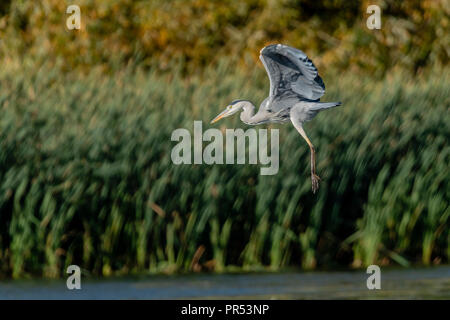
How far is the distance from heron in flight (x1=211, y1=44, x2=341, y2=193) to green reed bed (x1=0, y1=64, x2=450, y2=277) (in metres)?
3.80

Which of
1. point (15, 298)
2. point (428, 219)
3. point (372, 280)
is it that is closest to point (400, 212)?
point (428, 219)

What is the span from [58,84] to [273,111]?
18.3 ft

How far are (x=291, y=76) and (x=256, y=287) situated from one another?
3.22 metres

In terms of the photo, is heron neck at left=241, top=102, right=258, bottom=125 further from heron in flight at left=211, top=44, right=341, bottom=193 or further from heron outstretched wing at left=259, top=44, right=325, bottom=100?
heron outstretched wing at left=259, top=44, right=325, bottom=100

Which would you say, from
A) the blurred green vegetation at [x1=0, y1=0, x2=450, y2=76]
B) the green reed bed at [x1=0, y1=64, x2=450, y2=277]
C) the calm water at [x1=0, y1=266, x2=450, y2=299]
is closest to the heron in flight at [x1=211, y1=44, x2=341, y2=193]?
the calm water at [x1=0, y1=266, x2=450, y2=299]

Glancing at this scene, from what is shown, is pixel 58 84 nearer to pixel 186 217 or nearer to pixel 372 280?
pixel 186 217

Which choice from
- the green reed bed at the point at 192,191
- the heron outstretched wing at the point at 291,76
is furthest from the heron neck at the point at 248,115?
the green reed bed at the point at 192,191

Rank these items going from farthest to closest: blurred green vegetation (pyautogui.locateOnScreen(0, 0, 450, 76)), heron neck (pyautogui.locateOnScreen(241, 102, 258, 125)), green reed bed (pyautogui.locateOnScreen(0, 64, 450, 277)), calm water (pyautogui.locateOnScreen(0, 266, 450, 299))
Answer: blurred green vegetation (pyautogui.locateOnScreen(0, 0, 450, 76)) < green reed bed (pyautogui.locateOnScreen(0, 64, 450, 277)) < calm water (pyautogui.locateOnScreen(0, 266, 450, 299)) < heron neck (pyautogui.locateOnScreen(241, 102, 258, 125))

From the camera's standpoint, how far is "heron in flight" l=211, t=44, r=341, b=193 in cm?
817

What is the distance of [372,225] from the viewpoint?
12.4 m

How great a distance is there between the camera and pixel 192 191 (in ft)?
40.1

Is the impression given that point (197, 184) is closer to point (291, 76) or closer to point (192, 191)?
point (192, 191)

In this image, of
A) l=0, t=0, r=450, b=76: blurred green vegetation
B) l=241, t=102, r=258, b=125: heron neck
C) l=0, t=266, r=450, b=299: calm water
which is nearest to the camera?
l=241, t=102, r=258, b=125: heron neck

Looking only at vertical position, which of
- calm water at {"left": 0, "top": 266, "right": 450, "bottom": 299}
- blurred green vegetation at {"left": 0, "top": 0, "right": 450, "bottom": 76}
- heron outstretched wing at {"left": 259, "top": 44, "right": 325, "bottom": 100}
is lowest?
calm water at {"left": 0, "top": 266, "right": 450, "bottom": 299}
